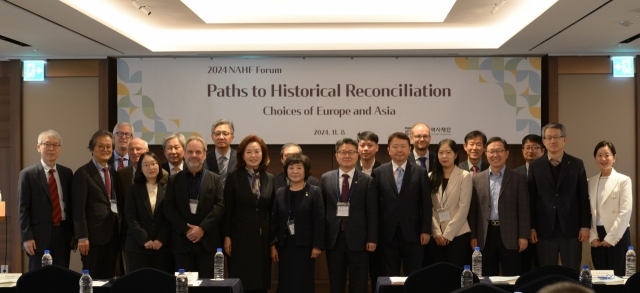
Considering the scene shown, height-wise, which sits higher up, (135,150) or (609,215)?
(135,150)

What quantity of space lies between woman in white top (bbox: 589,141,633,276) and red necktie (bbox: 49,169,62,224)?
490 cm

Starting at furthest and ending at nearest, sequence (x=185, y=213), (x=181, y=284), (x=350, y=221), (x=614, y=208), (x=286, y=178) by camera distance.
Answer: (x=614, y=208) < (x=286, y=178) < (x=350, y=221) < (x=185, y=213) < (x=181, y=284)

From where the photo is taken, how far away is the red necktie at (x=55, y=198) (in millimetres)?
5836

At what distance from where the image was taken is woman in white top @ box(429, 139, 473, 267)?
577 centimetres

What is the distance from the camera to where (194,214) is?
5.50m

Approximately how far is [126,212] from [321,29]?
3386 mm

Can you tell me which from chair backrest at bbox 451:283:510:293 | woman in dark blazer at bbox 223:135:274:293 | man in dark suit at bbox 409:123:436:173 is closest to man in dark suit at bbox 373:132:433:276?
man in dark suit at bbox 409:123:436:173

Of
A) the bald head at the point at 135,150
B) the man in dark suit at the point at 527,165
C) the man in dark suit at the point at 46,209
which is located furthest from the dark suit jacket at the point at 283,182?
the man in dark suit at the point at 527,165

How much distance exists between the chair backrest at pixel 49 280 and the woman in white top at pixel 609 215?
15.2ft

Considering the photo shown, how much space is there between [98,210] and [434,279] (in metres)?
3.19

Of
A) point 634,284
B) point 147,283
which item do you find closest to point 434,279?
point 634,284

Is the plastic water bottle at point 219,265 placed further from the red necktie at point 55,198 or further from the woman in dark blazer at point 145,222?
the red necktie at point 55,198

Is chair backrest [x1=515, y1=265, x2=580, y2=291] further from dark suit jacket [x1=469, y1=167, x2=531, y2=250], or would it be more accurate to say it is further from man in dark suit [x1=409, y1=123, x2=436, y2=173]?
man in dark suit [x1=409, y1=123, x2=436, y2=173]

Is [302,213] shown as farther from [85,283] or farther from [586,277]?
[586,277]
